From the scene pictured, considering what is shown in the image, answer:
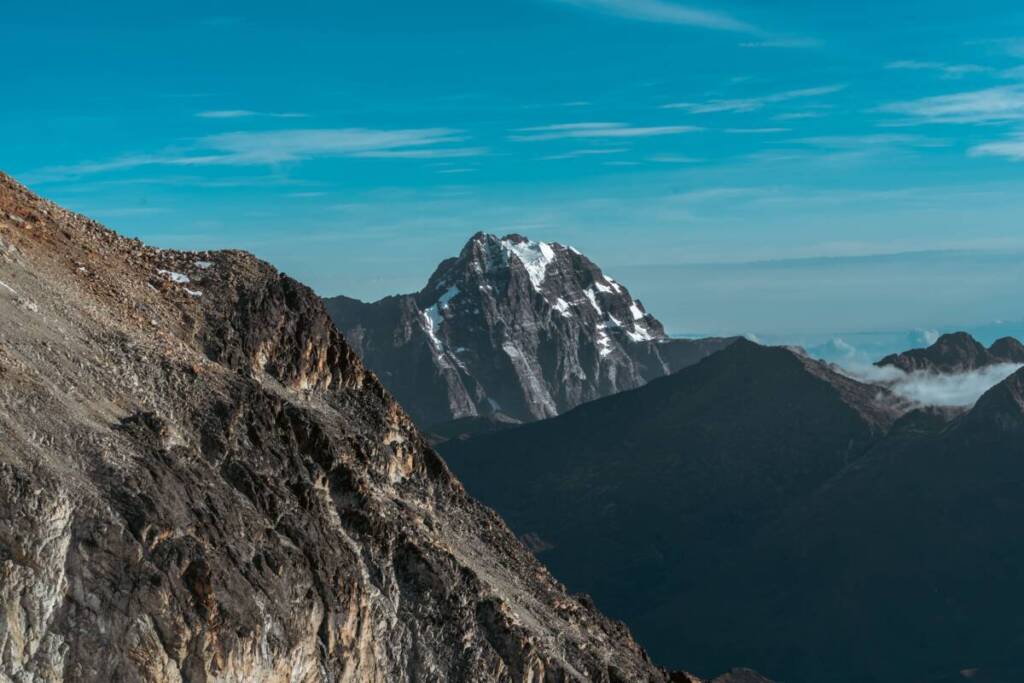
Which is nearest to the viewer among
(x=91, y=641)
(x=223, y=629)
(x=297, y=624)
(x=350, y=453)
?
(x=91, y=641)

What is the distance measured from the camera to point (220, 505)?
277 feet

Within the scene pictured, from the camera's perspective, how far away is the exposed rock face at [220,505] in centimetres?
7412

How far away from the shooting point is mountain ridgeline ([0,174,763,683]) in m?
74.1

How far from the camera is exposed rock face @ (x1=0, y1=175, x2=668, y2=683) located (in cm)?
7412

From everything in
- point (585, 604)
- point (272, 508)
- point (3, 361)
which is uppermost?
point (3, 361)

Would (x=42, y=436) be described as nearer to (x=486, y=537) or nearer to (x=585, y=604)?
(x=486, y=537)

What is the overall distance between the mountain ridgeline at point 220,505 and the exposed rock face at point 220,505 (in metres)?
0.14

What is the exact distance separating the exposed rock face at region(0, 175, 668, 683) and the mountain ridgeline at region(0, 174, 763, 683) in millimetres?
135

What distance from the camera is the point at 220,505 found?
84312mm

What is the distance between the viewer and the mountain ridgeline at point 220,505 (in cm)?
7412

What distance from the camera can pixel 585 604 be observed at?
440 ft

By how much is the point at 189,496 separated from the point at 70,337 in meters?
12.8

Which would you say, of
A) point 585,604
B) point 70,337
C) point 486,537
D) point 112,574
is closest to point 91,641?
point 112,574

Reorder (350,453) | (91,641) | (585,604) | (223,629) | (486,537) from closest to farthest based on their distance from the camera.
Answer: (91,641)
(223,629)
(350,453)
(486,537)
(585,604)
